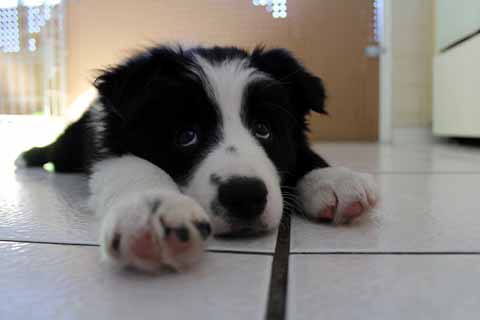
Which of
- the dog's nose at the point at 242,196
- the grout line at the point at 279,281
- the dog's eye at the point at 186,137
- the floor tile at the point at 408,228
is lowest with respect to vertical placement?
the floor tile at the point at 408,228

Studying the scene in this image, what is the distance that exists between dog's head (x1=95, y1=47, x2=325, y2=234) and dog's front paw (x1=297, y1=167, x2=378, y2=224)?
0.10 meters

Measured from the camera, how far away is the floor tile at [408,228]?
0.95 m

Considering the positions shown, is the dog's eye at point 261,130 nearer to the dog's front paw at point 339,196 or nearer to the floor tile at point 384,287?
the dog's front paw at point 339,196

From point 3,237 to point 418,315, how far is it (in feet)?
Answer: 2.77

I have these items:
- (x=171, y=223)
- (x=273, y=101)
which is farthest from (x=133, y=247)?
(x=273, y=101)

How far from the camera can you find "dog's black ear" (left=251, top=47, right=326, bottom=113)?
1552 mm

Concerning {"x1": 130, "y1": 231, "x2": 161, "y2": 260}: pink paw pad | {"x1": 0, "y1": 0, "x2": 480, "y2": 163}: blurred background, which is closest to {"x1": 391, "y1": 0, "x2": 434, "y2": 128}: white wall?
{"x1": 0, "y1": 0, "x2": 480, "y2": 163}: blurred background

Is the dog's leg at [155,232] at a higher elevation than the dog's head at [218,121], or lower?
lower

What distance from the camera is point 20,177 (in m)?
2.17

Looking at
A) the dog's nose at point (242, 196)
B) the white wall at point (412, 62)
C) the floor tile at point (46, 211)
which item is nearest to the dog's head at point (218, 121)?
the dog's nose at point (242, 196)

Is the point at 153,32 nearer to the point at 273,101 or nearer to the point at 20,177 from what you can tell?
the point at 20,177

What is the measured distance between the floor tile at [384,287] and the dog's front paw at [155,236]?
0.58ft

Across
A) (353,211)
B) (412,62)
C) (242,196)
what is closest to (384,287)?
(242,196)

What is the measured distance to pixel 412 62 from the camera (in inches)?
212
